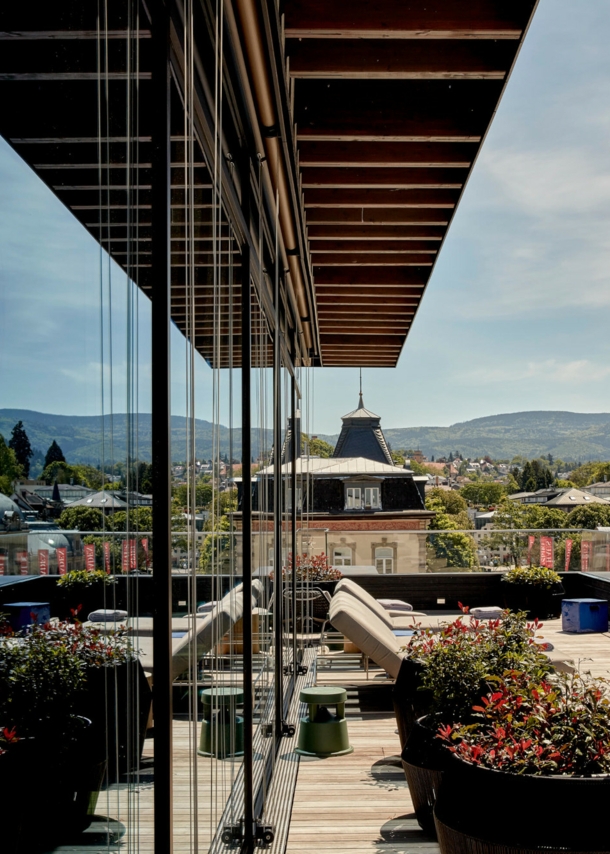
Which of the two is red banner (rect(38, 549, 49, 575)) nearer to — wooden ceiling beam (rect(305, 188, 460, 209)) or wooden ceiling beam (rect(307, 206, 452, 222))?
wooden ceiling beam (rect(305, 188, 460, 209))

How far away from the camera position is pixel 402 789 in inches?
161

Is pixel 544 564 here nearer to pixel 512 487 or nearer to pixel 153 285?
pixel 153 285

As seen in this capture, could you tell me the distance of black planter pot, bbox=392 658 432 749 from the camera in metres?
3.86

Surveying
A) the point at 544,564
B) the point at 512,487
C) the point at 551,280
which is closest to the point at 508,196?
the point at 551,280

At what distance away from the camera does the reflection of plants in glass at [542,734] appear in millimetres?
→ 2332

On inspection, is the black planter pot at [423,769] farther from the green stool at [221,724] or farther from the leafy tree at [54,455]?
the leafy tree at [54,455]

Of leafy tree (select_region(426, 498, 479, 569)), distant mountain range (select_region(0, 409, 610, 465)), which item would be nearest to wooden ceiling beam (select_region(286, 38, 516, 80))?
leafy tree (select_region(426, 498, 479, 569))

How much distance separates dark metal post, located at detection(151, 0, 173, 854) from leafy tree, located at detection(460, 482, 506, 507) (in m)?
98.2

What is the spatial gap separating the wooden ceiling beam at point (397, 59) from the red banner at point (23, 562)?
2716mm

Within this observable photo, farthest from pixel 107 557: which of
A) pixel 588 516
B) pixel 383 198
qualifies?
pixel 588 516

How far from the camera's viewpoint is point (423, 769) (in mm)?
3359

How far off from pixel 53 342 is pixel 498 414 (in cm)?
10373

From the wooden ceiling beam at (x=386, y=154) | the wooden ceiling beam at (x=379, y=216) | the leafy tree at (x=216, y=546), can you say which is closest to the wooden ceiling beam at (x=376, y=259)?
the wooden ceiling beam at (x=379, y=216)

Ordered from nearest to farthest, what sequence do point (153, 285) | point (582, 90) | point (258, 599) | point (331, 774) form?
point (153, 285)
point (258, 599)
point (331, 774)
point (582, 90)
